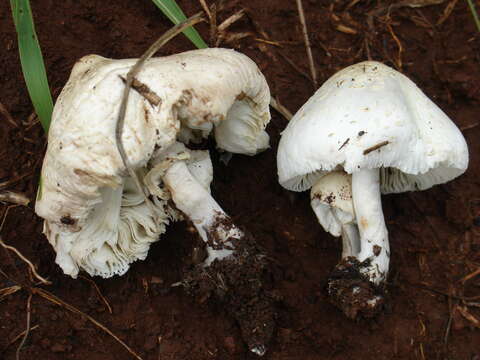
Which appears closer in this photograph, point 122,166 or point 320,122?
point 122,166

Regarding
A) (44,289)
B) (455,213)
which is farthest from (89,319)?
(455,213)

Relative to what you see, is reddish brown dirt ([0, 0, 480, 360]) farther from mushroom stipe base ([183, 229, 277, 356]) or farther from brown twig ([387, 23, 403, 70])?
mushroom stipe base ([183, 229, 277, 356])

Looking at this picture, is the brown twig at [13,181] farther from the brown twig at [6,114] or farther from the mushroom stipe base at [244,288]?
the mushroom stipe base at [244,288]

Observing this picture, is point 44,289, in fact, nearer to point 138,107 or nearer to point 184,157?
Result: point 184,157

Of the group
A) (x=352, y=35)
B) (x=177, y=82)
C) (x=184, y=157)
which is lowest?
(x=352, y=35)

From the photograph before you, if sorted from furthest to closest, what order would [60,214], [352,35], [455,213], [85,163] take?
[352,35] < [455,213] < [60,214] < [85,163]

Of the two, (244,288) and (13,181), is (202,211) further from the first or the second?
(13,181)

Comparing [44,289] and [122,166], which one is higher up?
[122,166]
